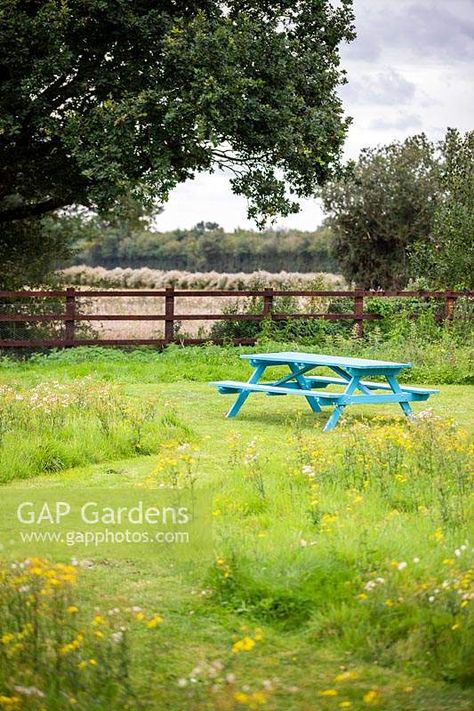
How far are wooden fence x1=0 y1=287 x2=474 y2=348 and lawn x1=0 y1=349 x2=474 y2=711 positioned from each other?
1123cm

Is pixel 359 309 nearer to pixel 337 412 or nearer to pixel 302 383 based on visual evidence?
pixel 302 383

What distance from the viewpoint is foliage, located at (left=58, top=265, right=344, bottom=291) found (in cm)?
3281

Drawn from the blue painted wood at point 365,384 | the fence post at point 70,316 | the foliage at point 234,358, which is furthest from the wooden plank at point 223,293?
the blue painted wood at point 365,384

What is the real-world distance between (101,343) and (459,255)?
8.49 metres

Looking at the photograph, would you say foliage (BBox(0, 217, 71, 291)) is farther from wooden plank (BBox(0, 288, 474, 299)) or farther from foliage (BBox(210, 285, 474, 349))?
foliage (BBox(210, 285, 474, 349))

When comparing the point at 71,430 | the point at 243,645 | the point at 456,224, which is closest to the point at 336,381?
the point at 71,430

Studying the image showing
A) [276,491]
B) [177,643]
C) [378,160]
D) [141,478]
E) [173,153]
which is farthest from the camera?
[378,160]

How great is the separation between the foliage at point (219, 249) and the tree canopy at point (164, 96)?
28611 mm

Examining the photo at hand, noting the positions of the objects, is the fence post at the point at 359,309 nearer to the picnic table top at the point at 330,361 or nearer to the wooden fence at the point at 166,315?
the wooden fence at the point at 166,315

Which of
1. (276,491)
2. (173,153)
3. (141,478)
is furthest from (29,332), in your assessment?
(276,491)

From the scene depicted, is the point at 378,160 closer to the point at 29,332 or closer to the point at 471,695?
the point at 29,332

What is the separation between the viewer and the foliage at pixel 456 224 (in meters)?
24.0

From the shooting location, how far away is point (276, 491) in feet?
25.5

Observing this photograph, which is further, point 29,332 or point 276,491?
point 29,332
